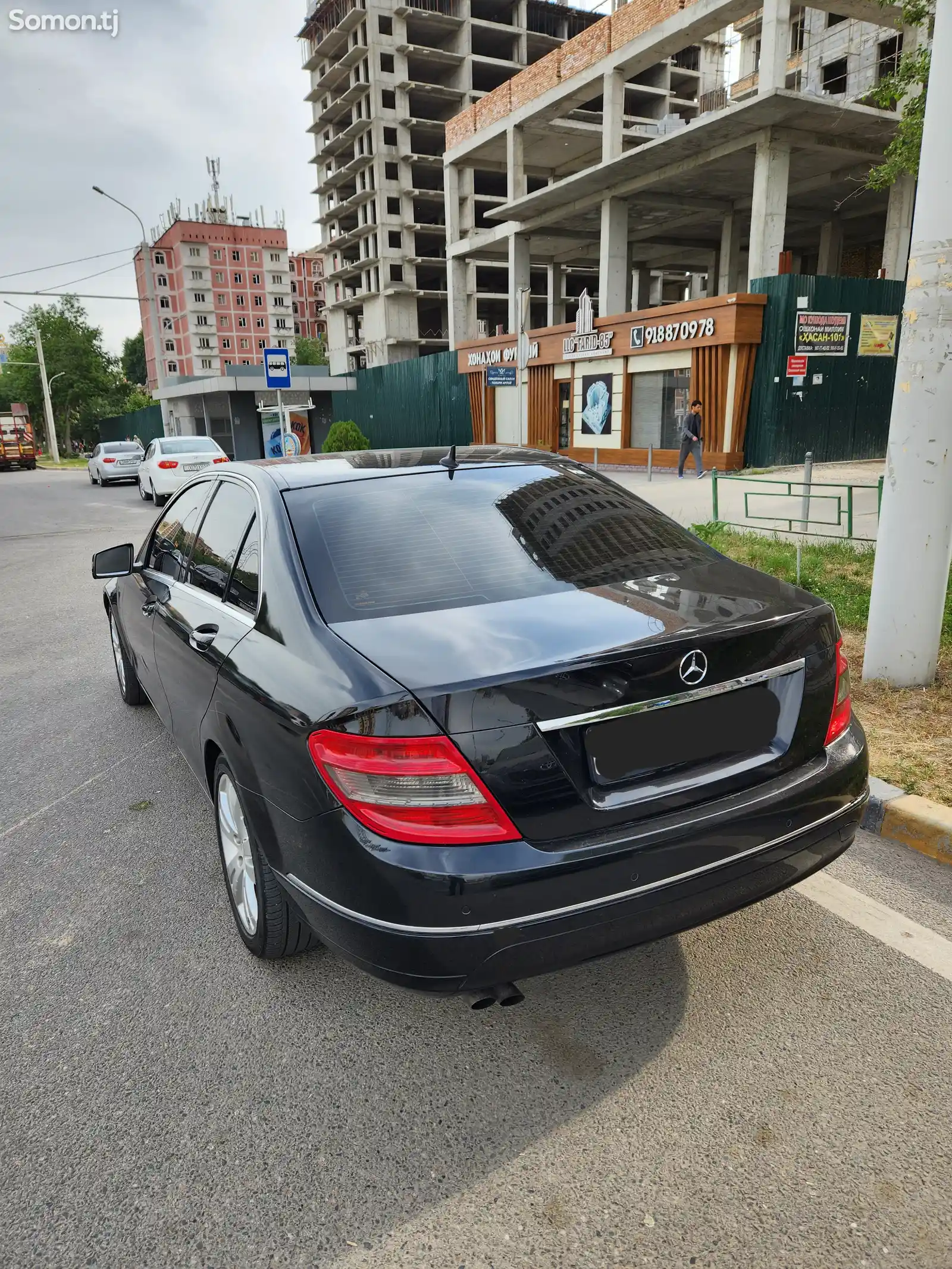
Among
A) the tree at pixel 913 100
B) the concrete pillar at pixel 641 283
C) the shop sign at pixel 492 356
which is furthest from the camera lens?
the concrete pillar at pixel 641 283

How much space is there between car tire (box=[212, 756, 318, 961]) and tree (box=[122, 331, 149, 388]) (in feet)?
417

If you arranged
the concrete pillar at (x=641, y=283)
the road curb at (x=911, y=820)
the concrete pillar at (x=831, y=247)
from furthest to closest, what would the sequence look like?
1. the concrete pillar at (x=641, y=283)
2. the concrete pillar at (x=831, y=247)
3. the road curb at (x=911, y=820)

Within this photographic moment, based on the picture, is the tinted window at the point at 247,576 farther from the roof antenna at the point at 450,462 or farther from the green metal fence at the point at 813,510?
the green metal fence at the point at 813,510

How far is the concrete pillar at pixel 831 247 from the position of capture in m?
32.8

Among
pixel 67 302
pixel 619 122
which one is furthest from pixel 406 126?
pixel 67 302

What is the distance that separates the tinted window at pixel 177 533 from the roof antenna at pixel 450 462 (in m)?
1.10

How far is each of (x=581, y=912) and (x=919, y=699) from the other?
136 inches

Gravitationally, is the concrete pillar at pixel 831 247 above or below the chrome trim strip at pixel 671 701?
above

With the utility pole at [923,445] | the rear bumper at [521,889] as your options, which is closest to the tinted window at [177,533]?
the rear bumper at [521,889]

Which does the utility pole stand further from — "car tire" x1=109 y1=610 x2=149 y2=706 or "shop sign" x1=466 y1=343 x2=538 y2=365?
"shop sign" x1=466 y1=343 x2=538 y2=365

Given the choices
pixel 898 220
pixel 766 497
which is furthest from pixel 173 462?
pixel 898 220

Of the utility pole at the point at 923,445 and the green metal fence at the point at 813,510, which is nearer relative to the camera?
the utility pole at the point at 923,445

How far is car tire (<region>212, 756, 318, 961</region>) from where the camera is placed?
268 centimetres

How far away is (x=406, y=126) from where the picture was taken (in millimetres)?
59406
